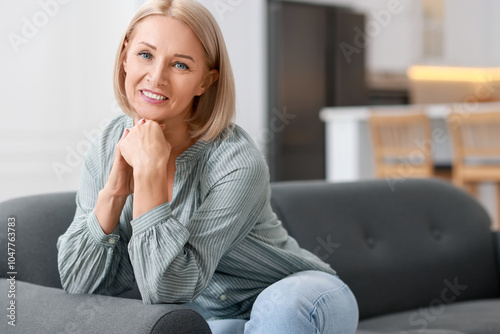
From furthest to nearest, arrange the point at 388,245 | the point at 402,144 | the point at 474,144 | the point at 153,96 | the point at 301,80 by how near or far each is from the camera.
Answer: the point at 301,80
the point at 402,144
the point at 474,144
the point at 388,245
the point at 153,96

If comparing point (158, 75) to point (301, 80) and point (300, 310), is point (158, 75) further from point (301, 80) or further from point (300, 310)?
point (301, 80)

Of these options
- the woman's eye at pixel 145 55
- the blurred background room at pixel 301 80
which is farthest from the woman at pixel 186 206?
the blurred background room at pixel 301 80

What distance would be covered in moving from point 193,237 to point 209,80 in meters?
0.31

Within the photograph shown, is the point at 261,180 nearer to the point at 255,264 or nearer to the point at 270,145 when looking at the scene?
the point at 255,264

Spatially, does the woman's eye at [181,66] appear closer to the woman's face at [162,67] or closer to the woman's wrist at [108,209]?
the woman's face at [162,67]

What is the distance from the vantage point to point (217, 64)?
128cm

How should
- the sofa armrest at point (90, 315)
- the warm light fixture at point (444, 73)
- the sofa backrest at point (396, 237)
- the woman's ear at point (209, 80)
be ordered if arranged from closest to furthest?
1. the sofa armrest at point (90, 315)
2. the woman's ear at point (209, 80)
3. the sofa backrest at point (396, 237)
4. the warm light fixture at point (444, 73)

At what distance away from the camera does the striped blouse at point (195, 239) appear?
1116mm

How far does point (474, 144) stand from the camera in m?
4.18

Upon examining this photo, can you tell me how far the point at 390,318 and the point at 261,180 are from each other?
0.80 meters

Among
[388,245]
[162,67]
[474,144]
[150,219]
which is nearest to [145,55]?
[162,67]

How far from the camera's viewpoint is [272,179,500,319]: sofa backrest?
1.88 meters

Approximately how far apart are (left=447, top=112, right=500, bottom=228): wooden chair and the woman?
2.99 meters

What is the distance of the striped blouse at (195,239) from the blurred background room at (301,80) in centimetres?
90
